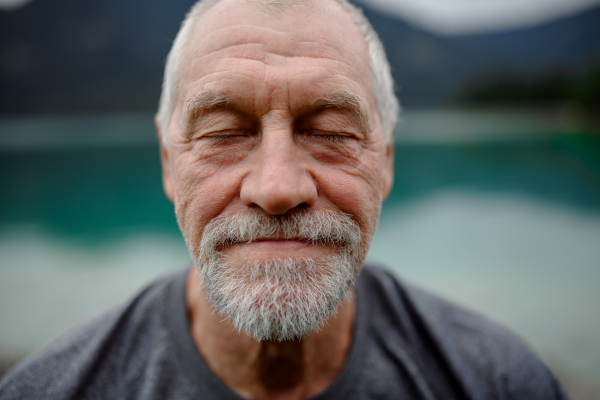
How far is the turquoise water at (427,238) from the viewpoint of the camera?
7.16 m

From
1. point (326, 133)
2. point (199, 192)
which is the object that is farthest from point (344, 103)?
point (199, 192)

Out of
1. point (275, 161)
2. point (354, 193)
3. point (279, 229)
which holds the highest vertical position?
point (275, 161)

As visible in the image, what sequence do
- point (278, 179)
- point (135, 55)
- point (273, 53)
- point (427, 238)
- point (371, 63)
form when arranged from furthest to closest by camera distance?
point (135, 55), point (427, 238), point (371, 63), point (273, 53), point (278, 179)

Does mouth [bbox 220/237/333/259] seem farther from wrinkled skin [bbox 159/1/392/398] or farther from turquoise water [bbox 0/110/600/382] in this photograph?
turquoise water [bbox 0/110/600/382]

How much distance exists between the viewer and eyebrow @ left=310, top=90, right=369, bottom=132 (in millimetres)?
1413

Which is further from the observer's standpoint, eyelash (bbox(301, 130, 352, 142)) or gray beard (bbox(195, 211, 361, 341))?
eyelash (bbox(301, 130, 352, 142))

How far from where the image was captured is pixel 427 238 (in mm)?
12430

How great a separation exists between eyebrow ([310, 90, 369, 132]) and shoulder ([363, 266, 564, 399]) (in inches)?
40.9

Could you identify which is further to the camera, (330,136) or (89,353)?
(89,353)

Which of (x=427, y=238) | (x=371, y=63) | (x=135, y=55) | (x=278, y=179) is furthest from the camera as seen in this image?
(x=135, y=55)

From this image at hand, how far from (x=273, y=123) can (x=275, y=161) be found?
16cm

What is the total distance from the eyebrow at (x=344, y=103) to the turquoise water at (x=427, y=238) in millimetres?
5545

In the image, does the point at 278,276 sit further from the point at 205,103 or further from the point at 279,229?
the point at 205,103

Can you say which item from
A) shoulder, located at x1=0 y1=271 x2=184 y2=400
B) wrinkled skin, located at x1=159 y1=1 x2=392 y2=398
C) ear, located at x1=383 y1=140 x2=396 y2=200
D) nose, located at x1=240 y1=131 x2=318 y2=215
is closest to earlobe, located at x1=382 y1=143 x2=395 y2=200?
ear, located at x1=383 y1=140 x2=396 y2=200
